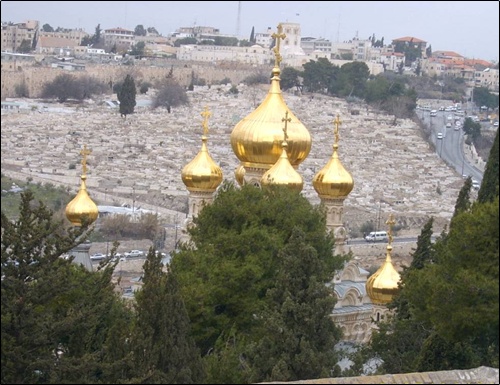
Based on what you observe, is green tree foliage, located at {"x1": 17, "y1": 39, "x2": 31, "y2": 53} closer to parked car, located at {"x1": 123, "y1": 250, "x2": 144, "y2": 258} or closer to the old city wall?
the old city wall

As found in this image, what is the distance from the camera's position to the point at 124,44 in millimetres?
120125

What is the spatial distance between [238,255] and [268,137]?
4.22m

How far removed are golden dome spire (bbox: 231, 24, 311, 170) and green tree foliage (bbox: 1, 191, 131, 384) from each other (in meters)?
6.80

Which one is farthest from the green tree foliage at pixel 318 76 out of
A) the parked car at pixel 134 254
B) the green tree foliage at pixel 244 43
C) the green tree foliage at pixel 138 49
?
the parked car at pixel 134 254

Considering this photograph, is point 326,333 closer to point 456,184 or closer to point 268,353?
point 268,353

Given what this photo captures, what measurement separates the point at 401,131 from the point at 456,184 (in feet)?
60.6

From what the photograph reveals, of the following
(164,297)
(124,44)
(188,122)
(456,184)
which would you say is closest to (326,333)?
(164,297)

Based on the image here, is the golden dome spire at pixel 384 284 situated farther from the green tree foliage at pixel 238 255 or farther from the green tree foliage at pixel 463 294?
the green tree foliage at pixel 463 294

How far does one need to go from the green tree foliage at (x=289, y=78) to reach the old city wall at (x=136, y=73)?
14.0 m

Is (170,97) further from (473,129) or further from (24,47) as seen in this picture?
(473,129)

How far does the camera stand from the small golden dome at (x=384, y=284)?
17.4m

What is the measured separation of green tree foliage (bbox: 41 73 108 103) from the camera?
287 feet

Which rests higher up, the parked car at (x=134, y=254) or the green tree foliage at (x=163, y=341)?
the green tree foliage at (x=163, y=341)

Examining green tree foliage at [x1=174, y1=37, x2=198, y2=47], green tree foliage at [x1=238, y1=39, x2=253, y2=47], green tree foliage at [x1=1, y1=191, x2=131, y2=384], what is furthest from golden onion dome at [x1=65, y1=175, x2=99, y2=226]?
green tree foliage at [x1=174, y1=37, x2=198, y2=47]
